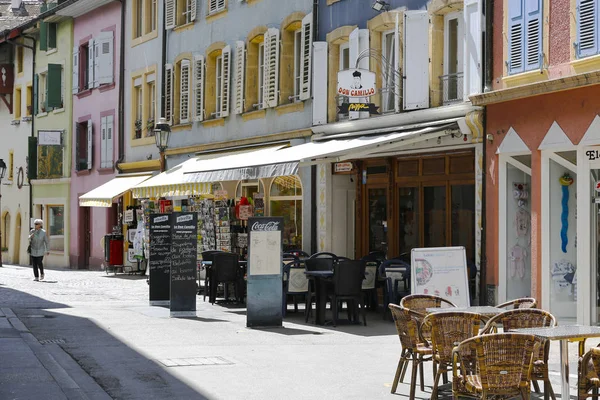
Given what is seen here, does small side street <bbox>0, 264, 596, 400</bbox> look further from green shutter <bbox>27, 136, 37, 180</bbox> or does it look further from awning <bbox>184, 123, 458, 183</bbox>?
green shutter <bbox>27, 136, 37, 180</bbox>

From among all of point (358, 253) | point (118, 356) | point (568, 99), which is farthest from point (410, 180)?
point (118, 356)

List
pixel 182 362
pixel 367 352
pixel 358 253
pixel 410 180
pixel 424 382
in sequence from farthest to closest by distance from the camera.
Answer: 1. pixel 358 253
2. pixel 410 180
3. pixel 367 352
4. pixel 182 362
5. pixel 424 382

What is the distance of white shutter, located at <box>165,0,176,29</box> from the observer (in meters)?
31.0

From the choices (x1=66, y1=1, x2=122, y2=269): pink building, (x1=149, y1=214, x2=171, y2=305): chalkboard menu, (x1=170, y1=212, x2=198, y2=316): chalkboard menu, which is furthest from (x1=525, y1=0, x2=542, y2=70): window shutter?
(x1=66, y1=1, x2=122, y2=269): pink building

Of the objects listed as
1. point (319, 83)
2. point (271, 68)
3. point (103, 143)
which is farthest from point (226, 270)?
point (103, 143)

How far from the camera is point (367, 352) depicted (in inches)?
520

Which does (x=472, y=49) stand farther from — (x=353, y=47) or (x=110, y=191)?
(x=110, y=191)

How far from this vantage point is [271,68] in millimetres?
24922

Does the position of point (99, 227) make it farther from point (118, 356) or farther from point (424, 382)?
point (424, 382)

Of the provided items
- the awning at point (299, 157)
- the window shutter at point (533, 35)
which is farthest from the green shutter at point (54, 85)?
the window shutter at point (533, 35)

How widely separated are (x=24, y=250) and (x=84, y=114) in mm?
8710

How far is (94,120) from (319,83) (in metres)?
16.2

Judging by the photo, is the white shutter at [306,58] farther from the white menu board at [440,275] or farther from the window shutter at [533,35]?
the white menu board at [440,275]

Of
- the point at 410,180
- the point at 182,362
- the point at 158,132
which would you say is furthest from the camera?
the point at 158,132
